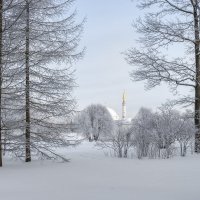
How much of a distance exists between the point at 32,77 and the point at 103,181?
5041 millimetres

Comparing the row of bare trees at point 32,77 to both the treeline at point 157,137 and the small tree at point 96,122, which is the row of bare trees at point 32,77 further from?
the small tree at point 96,122

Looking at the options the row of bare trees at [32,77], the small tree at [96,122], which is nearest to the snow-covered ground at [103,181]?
the row of bare trees at [32,77]

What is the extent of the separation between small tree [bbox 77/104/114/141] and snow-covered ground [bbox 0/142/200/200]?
3917 cm

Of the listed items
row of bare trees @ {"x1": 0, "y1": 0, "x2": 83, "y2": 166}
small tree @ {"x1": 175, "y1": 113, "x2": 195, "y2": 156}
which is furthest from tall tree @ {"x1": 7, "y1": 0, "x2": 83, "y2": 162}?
small tree @ {"x1": 175, "y1": 113, "x2": 195, "y2": 156}

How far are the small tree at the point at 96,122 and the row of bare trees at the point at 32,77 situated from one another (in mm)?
37577

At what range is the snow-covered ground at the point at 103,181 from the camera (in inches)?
248

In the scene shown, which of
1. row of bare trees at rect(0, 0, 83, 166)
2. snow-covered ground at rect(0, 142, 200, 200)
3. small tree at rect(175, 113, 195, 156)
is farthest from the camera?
small tree at rect(175, 113, 195, 156)

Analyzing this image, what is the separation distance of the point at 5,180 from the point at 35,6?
5.78 m

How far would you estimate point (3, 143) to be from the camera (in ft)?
34.3

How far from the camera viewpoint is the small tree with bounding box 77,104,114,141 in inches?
1978

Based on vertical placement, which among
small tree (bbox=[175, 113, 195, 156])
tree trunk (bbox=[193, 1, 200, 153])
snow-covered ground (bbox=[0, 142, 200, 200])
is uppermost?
tree trunk (bbox=[193, 1, 200, 153])

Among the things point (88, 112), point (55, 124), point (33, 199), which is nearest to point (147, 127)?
point (55, 124)

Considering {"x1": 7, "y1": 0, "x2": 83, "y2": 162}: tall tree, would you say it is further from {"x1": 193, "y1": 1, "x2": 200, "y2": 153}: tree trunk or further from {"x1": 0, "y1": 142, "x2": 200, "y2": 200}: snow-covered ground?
{"x1": 193, "y1": 1, "x2": 200, "y2": 153}: tree trunk

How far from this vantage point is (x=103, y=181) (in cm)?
768
